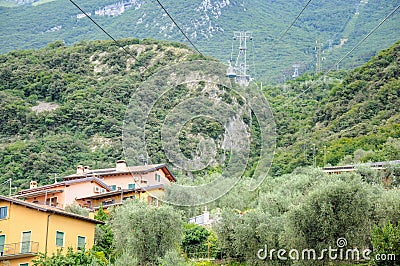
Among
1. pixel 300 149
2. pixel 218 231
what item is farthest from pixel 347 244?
pixel 300 149

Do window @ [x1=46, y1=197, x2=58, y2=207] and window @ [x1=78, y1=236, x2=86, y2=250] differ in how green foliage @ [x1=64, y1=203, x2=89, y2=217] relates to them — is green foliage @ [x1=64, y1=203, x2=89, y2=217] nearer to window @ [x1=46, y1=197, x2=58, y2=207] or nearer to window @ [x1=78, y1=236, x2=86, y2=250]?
window @ [x1=46, y1=197, x2=58, y2=207]

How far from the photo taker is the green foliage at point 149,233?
3047 cm

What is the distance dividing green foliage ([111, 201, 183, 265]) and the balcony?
4.28 m

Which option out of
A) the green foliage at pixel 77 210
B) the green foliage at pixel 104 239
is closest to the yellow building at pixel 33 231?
the green foliage at pixel 104 239

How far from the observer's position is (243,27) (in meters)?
133

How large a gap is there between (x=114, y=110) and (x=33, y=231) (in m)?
39.3

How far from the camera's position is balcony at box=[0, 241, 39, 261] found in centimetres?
3015

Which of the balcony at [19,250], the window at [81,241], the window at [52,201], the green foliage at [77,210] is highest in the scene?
the window at [52,201]

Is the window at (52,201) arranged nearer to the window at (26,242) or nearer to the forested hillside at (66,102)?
the forested hillside at (66,102)

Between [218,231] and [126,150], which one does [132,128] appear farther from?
[218,231]

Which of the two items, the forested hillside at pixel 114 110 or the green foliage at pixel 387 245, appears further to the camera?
the forested hillside at pixel 114 110

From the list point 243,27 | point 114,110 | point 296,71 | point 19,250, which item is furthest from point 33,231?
point 243,27

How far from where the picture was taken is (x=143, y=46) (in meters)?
96.2

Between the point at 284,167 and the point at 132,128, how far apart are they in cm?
4455
